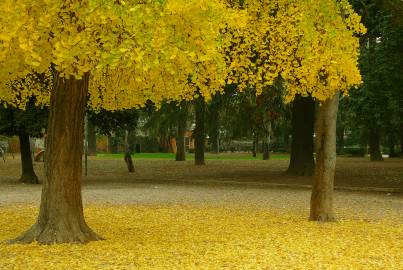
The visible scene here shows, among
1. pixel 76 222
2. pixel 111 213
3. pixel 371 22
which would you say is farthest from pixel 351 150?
pixel 76 222

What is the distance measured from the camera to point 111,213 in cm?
1382

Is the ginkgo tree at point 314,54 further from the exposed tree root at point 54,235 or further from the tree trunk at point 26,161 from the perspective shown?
the tree trunk at point 26,161

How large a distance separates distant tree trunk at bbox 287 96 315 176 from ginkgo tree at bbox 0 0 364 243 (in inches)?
466

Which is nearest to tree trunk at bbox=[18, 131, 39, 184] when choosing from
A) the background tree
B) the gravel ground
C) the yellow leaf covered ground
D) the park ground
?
the gravel ground

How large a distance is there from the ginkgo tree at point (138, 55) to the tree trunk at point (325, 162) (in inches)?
0.8

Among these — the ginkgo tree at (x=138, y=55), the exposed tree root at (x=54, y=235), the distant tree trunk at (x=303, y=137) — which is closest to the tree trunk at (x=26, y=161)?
the ginkgo tree at (x=138, y=55)

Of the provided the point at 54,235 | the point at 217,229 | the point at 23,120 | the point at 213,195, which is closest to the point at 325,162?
the point at 217,229

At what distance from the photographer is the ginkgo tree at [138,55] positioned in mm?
7406

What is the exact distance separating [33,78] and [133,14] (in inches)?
291

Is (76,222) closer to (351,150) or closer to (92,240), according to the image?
(92,240)

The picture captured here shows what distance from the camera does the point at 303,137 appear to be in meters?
25.1

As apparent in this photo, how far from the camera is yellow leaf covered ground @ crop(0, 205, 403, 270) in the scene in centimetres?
→ 826

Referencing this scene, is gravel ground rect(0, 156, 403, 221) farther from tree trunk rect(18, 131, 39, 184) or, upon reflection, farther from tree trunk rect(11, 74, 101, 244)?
tree trunk rect(11, 74, 101, 244)

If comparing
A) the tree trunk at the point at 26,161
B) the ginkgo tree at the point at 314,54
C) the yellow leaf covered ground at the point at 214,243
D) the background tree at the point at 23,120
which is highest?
the ginkgo tree at the point at 314,54
